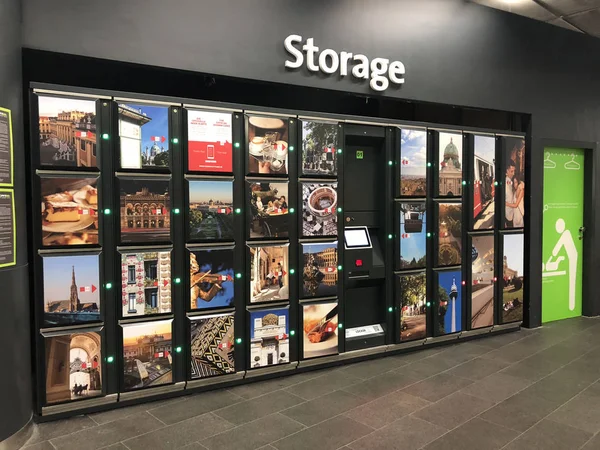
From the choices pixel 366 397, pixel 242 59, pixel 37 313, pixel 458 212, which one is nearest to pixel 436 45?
pixel 458 212

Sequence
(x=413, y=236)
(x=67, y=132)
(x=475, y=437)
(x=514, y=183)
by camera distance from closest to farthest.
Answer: (x=475, y=437)
(x=67, y=132)
(x=413, y=236)
(x=514, y=183)

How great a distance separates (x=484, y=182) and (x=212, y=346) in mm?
3571

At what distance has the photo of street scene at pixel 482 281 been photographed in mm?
5492

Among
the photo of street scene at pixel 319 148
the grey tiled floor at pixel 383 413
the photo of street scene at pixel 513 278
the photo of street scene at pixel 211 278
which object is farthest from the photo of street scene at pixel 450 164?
the photo of street scene at pixel 211 278

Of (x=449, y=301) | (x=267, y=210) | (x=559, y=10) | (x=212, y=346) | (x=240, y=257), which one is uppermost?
(x=559, y=10)

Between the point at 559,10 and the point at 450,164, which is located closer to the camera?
the point at 450,164

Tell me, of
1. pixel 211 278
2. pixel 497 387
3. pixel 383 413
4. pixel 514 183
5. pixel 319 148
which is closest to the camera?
pixel 383 413

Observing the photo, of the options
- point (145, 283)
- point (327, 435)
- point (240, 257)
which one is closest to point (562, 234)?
point (240, 257)

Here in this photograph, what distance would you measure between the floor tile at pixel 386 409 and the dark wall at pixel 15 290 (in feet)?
7.45

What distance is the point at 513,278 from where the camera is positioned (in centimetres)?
582

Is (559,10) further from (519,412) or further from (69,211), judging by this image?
(69,211)

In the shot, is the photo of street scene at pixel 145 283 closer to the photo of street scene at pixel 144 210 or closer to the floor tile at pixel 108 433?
the photo of street scene at pixel 144 210

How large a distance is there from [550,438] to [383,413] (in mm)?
1125

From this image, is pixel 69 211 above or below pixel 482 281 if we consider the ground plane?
above
